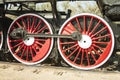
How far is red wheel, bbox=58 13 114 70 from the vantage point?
22.5ft

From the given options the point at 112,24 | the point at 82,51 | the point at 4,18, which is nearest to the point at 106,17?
the point at 112,24

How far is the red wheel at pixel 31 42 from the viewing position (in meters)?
7.38

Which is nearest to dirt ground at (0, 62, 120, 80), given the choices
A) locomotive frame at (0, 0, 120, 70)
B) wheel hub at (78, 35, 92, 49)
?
locomotive frame at (0, 0, 120, 70)

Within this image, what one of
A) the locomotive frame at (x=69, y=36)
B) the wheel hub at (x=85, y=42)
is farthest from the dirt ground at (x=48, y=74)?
the wheel hub at (x=85, y=42)

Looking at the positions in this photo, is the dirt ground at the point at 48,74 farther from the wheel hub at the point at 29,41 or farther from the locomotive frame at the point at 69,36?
the wheel hub at the point at 29,41

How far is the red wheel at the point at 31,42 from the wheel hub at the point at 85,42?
A: 676 mm

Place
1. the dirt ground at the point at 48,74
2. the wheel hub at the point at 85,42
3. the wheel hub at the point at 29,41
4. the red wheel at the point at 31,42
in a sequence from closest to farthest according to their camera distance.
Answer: the dirt ground at the point at 48,74
the wheel hub at the point at 85,42
the red wheel at the point at 31,42
the wheel hub at the point at 29,41

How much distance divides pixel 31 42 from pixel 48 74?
1.09 meters

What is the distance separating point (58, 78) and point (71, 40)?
1146mm

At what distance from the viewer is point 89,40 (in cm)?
699

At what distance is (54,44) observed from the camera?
24.1 feet

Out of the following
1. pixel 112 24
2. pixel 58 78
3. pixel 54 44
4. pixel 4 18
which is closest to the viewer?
pixel 58 78

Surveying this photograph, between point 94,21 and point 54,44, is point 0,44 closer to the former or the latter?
point 54,44

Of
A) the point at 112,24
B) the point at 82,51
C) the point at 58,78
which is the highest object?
the point at 112,24
